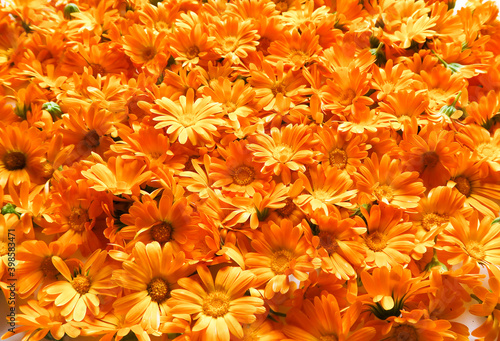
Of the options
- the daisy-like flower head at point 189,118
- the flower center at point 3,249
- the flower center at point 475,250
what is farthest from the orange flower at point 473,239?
the flower center at point 3,249

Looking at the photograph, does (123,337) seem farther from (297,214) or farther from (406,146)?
(406,146)

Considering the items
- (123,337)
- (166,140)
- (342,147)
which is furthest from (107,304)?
(342,147)

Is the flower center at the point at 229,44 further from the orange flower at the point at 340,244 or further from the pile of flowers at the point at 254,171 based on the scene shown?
the orange flower at the point at 340,244

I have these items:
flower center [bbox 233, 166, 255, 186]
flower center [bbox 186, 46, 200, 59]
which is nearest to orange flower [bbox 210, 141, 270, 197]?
flower center [bbox 233, 166, 255, 186]

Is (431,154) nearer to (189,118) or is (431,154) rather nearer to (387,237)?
(387,237)

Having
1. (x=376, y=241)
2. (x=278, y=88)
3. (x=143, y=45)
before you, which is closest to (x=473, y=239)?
(x=376, y=241)

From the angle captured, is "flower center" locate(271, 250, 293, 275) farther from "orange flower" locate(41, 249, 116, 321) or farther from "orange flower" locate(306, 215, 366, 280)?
"orange flower" locate(41, 249, 116, 321)
